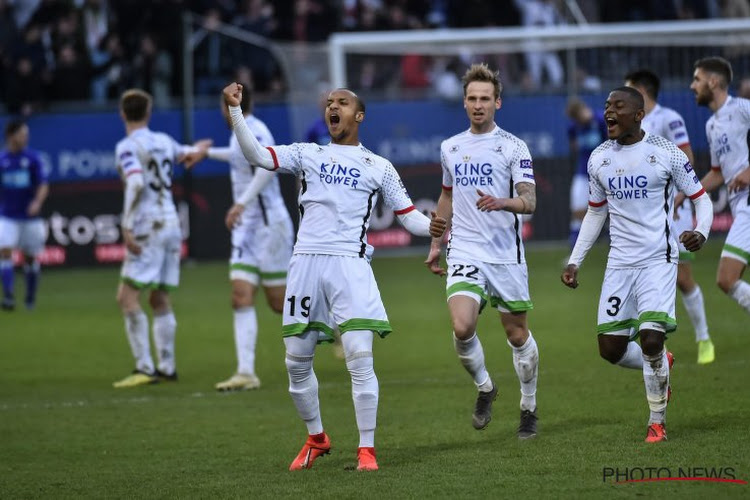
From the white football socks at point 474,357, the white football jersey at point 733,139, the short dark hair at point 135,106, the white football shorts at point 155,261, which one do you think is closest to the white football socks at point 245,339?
the white football shorts at point 155,261

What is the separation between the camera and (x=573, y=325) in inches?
574

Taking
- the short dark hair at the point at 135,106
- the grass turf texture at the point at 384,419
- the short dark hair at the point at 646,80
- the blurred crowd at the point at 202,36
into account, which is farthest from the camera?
the blurred crowd at the point at 202,36

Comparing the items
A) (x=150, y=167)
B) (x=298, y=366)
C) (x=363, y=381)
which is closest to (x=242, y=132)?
(x=298, y=366)

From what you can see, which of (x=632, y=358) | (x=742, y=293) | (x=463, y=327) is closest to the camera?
(x=463, y=327)

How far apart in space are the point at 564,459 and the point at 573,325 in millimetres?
6946

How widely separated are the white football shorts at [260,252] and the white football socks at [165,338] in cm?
84

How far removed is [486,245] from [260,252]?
355cm

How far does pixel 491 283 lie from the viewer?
8.70 meters

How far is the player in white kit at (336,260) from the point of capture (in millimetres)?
7895

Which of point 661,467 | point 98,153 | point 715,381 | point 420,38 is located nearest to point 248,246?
point 715,381

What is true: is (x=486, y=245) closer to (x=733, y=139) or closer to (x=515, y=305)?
(x=515, y=305)

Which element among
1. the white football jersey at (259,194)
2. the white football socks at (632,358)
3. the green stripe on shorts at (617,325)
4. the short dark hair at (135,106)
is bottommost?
the white football socks at (632,358)

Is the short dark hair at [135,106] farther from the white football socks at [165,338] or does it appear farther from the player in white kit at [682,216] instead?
the player in white kit at [682,216]

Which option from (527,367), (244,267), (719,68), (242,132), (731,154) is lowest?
(527,367)
